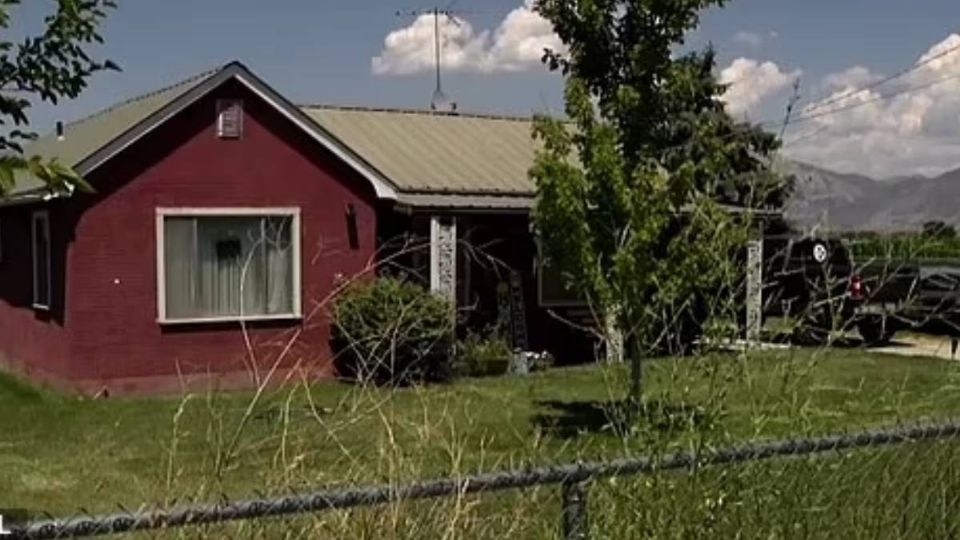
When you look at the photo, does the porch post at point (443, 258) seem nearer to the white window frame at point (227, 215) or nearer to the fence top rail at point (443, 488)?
the white window frame at point (227, 215)

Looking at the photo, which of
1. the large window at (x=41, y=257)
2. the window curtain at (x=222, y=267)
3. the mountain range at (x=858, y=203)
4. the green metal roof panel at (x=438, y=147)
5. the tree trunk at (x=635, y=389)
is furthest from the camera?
the green metal roof panel at (x=438, y=147)

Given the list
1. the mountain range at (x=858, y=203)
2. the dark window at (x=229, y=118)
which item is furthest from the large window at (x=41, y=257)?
the mountain range at (x=858, y=203)

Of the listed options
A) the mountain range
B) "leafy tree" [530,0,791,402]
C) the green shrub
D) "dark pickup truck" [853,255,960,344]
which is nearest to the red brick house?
the green shrub

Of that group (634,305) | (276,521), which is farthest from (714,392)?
(634,305)

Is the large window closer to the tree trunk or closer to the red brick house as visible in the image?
the red brick house

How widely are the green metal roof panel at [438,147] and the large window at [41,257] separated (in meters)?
4.50

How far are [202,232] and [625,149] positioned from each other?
6.77m

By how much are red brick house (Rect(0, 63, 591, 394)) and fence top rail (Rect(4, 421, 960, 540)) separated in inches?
406

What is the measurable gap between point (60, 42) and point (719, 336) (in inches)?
109

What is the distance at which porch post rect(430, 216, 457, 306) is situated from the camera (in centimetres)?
1748

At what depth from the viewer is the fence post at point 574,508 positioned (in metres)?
4.04

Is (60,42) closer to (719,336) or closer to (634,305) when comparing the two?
(719,336)

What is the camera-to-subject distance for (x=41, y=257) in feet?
56.3

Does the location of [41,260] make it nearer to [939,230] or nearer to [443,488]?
[939,230]
